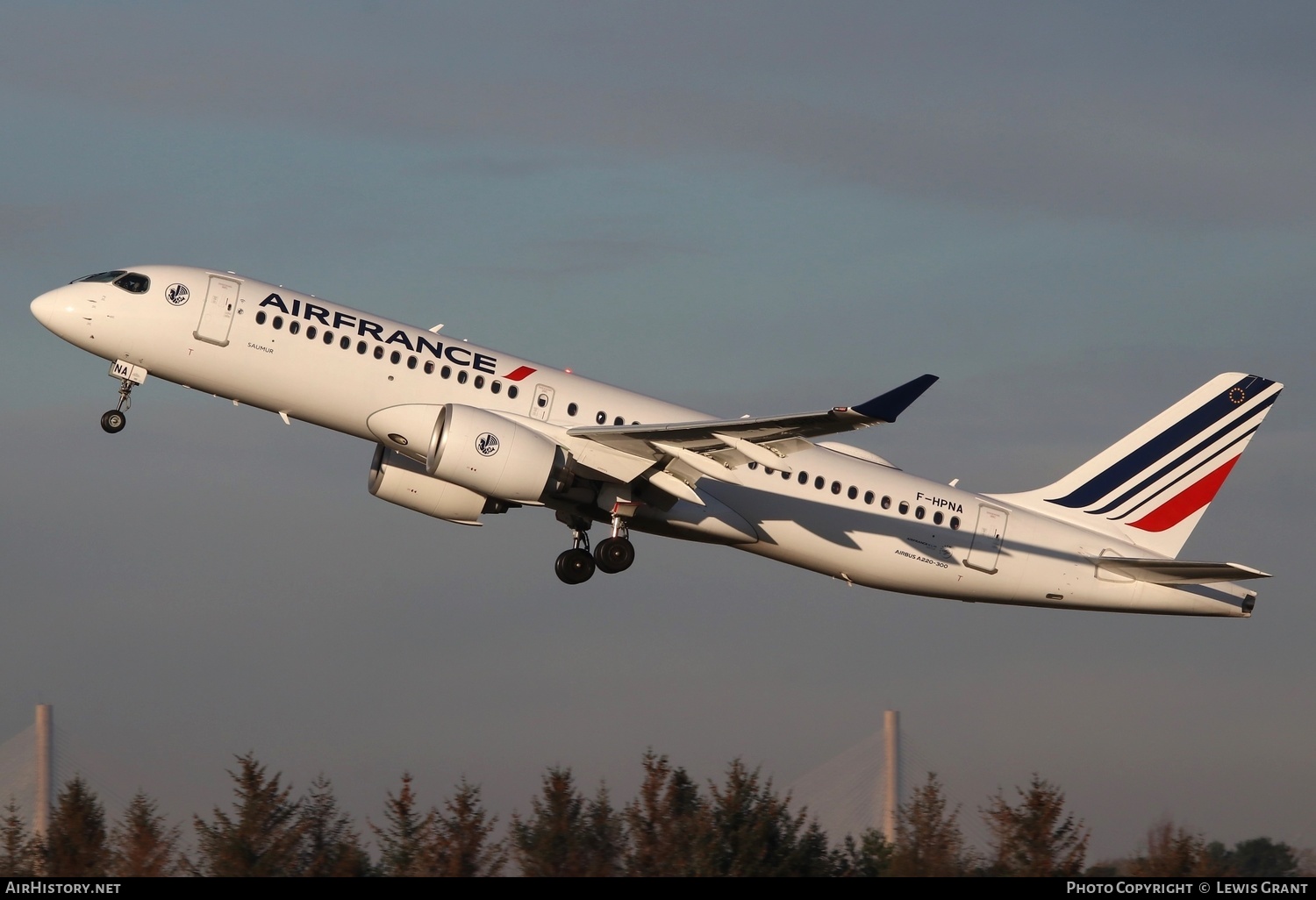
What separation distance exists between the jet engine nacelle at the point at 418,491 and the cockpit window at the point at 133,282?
24.7 ft

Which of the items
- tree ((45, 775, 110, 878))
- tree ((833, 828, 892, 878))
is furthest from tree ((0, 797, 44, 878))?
tree ((833, 828, 892, 878))

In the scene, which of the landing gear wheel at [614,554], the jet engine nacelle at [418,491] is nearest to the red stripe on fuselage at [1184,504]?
the landing gear wheel at [614,554]

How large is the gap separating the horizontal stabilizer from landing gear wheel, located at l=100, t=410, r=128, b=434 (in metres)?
27.1

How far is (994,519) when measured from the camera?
44.7 m

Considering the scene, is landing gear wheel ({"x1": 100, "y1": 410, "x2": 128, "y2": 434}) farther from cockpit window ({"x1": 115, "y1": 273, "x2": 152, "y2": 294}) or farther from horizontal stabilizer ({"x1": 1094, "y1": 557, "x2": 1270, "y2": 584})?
horizontal stabilizer ({"x1": 1094, "y1": 557, "x2": 1270, "y2": 584})

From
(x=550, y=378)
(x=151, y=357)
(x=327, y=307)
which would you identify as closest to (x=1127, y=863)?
(x=550, y=378)

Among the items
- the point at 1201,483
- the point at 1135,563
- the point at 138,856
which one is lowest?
the point at 138,856

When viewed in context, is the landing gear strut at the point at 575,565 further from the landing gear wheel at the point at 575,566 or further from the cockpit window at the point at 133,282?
the cockpit window at the point at 133,282

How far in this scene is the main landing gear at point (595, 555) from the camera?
42062mm

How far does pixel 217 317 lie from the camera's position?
3969 cm

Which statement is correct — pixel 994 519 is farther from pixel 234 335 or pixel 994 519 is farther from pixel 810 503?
pixel 234 335

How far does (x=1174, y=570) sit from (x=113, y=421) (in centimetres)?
2876

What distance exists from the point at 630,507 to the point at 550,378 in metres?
3.92
